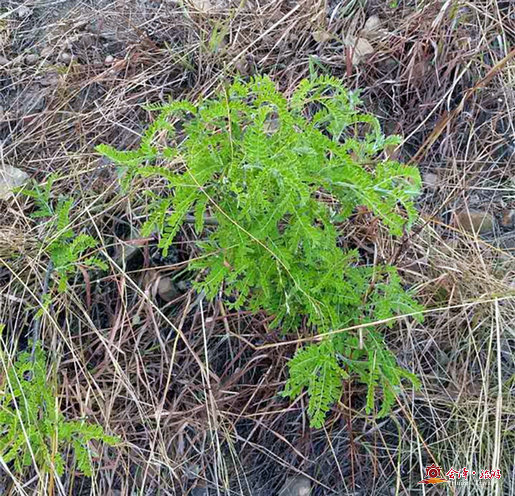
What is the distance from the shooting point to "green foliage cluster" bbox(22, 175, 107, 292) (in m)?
1.80

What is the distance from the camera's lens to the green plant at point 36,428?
5.06 feet

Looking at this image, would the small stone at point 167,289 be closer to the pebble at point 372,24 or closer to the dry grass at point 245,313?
the dry grass at point 245,313

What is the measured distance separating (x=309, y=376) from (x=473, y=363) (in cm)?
62

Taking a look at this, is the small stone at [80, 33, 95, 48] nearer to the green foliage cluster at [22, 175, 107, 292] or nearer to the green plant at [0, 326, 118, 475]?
the green foliage cluster at [22, 175, 107, 292]

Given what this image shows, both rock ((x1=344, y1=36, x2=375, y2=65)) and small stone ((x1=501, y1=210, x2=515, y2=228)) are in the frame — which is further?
rock ((x1=344, y1=36, x2=375, y2=65))

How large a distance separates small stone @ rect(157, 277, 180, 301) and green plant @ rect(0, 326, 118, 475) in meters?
0.40

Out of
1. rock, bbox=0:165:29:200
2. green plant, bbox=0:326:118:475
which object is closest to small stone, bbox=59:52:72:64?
rock, bbox=0:165:29:200

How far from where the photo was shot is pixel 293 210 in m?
1.32

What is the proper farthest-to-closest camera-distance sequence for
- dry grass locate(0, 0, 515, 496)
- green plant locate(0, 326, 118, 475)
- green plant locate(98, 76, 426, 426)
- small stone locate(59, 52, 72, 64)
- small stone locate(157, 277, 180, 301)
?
small stone locate(59, 52, 72, 64), small stone locate(157, 277, 180, 301), dry grass locate(0, 0, 515, 496), green plant locate(0, 326, 118, 475), green plant locate(98, 76, 426, 426)

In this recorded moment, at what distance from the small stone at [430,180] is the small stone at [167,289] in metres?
0.91

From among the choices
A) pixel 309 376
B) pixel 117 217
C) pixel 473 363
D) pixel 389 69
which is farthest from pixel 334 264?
pixel 389 69

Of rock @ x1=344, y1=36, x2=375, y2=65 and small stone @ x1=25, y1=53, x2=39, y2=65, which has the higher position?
rock @ x1=344, y1=36, x2=375, y2=65

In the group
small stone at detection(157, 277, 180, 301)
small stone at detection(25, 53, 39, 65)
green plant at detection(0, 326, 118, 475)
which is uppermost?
small stone at detection(25, 53, 39, 65)

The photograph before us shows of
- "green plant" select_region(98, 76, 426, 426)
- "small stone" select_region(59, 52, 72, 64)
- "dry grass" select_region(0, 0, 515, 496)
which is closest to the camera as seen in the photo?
"green plant" select_region(98, 76, 426, 426)
